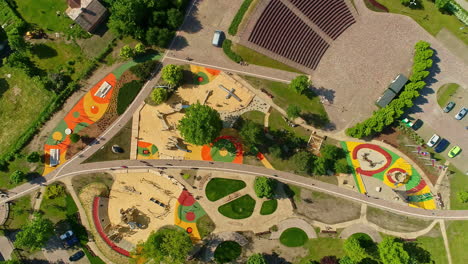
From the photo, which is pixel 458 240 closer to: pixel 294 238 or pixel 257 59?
pixel 294 238

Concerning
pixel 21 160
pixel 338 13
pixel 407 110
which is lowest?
pixel 21 160

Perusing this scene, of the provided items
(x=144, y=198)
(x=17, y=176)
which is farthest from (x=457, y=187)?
(x=17, y=176)

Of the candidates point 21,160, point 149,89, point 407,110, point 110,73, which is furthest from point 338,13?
point 21,160

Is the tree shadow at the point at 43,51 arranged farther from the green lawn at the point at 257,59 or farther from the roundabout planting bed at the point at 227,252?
the roundabout planting bed at the point at 227,252

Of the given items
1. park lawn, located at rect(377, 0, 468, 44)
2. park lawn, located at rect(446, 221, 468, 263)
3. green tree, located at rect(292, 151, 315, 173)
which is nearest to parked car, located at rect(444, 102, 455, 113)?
park lawn, located at rect(377, 0, 468, 44)

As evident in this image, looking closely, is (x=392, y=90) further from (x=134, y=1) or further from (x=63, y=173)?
(x=63, y=173)

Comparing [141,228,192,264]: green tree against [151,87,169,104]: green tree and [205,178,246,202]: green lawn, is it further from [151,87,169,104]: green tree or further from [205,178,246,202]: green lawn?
[151,87,169,104]: green tree
